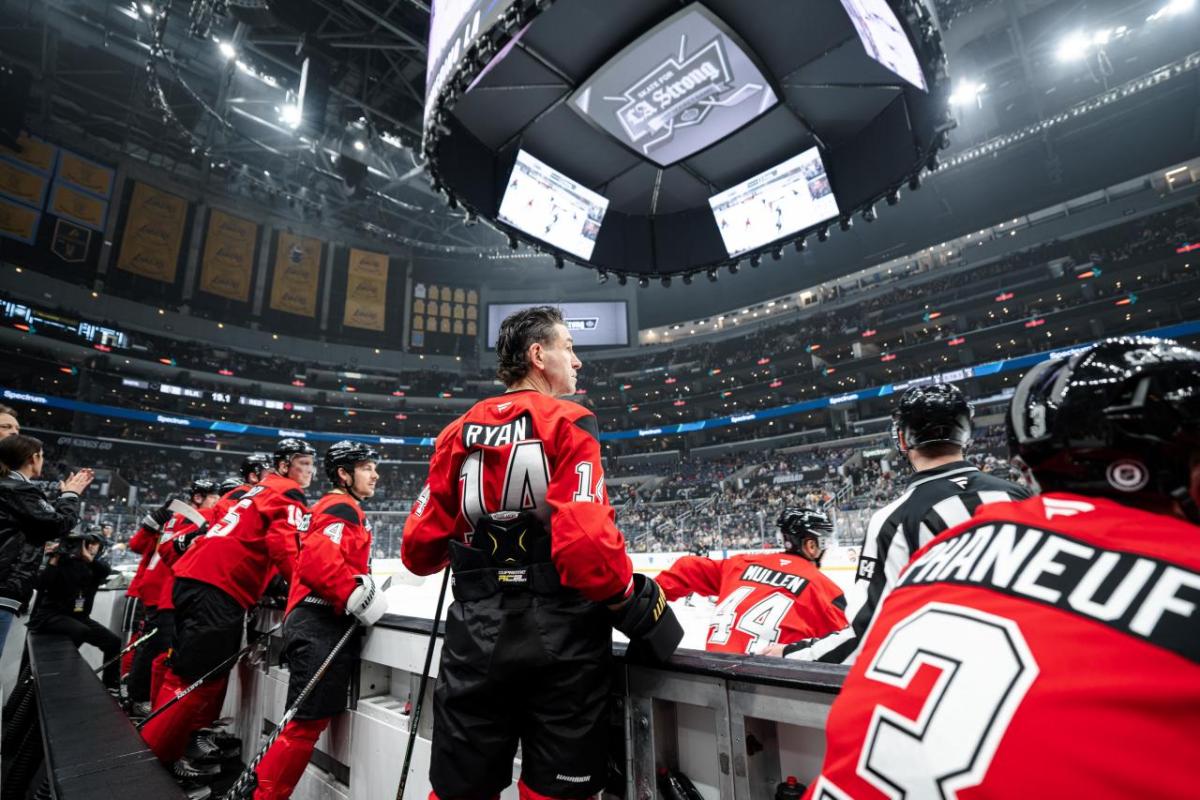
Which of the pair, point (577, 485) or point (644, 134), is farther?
point (644, 134)

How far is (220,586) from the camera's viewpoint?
3.26 m

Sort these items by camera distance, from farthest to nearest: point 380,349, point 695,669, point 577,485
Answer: point 380,349 < point 577,485 < point 695,669

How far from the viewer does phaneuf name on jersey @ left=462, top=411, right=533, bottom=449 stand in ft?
5.08

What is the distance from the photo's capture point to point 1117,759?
0.49m

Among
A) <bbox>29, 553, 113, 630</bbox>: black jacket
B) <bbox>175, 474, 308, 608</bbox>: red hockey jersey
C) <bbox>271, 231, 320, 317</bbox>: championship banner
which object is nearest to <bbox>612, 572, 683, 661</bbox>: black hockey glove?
→ <bbox>175, 474, 308, 608</bbox>: red hockey jersey

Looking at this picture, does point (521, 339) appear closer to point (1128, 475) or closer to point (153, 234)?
point (1128, 475)

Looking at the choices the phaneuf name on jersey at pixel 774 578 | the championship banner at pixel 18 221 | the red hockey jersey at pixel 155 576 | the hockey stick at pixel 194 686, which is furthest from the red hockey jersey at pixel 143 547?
the championship banner at pixel 18 221

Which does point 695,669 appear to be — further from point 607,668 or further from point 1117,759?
point 1117,759

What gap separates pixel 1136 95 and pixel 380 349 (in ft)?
125

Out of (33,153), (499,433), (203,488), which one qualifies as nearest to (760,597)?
(499,433)

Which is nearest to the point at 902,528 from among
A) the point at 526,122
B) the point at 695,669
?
the point at 695,669

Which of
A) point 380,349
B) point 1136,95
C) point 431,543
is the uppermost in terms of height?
point 1136,95

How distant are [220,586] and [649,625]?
2.98 meters

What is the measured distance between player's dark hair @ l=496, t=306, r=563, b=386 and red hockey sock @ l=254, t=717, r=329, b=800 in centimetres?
185
